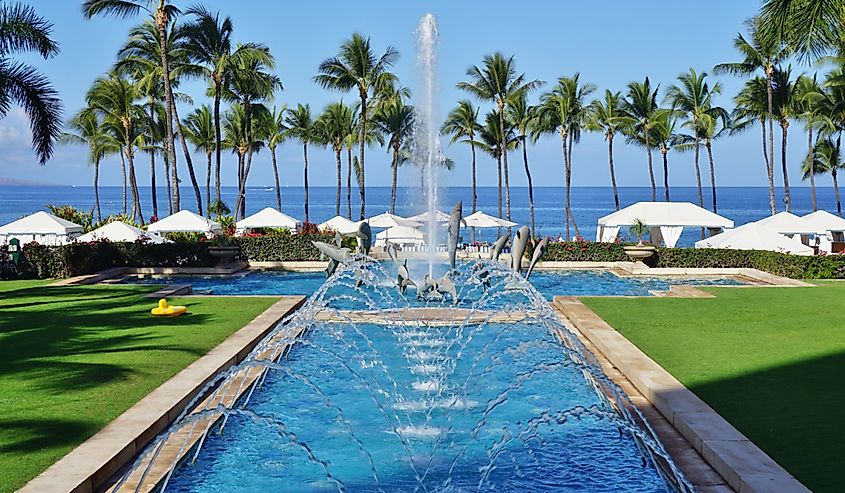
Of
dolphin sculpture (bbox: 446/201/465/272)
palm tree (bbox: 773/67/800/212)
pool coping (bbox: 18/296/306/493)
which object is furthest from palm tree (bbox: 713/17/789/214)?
pool coping (bbox: 18/296/306/493)

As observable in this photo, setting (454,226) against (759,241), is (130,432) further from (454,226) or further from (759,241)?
(759,241)

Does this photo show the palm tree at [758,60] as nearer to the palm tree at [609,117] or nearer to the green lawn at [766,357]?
the palm tree at [609,117]

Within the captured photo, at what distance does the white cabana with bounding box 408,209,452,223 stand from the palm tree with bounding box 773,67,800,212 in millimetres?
20240

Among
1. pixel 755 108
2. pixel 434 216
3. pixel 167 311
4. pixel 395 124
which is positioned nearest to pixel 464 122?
pixel 395 124

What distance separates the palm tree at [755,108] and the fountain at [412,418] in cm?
3273

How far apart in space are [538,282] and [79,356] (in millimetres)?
15720

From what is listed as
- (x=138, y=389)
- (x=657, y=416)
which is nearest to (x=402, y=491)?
(x=657, y=416)

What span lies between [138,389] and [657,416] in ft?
19.7

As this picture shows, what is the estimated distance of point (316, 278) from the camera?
26484 millimetres

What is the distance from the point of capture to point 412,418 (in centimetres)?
975

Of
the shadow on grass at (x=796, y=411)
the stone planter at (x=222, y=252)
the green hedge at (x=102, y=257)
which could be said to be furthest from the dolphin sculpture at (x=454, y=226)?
the green hedge at (x=102, y=257)

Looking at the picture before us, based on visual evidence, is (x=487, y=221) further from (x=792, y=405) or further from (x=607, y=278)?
(x=792, y=405)

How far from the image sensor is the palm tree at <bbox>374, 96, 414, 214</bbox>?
179 feet

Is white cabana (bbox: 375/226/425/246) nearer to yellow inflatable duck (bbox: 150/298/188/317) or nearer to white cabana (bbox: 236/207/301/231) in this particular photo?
white cabana (bbox: 236/207/301/231)
